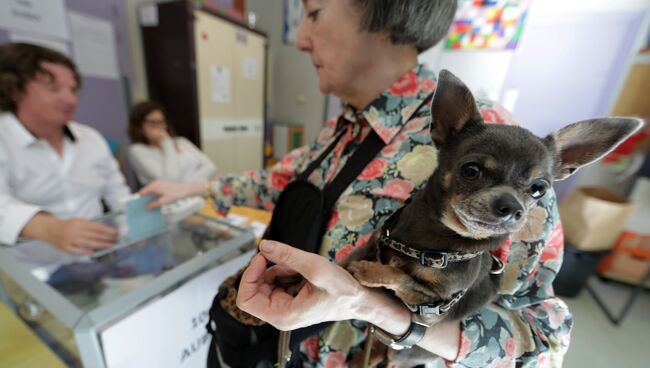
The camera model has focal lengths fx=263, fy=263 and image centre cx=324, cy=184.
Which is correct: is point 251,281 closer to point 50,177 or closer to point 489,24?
point 50,177

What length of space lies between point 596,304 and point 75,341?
350 cm

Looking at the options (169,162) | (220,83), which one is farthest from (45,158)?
(220,83)

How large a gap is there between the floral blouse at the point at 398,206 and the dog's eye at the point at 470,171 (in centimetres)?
12

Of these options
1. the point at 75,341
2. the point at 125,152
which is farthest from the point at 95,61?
the point at 75,341

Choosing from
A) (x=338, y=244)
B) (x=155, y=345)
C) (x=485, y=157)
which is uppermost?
(x=485, y=157)

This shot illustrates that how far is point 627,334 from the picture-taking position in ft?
6.63

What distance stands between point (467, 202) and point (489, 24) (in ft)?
9.52

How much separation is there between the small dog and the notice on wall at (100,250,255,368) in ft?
2.29

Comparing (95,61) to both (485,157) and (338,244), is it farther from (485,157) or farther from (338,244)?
(485,157)

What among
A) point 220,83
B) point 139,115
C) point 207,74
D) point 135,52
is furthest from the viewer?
point 220,83

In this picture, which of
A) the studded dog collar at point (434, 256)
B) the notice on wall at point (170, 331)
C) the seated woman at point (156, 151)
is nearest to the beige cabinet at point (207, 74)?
the seated woman at point (156, 151)

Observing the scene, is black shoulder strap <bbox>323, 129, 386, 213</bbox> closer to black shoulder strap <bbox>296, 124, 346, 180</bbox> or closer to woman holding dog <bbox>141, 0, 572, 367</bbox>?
woman holding dog <bbox>141, 0, 572, 367</bbox>

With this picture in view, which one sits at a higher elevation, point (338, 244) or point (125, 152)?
point (338, 244)

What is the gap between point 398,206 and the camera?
1.96 ft
